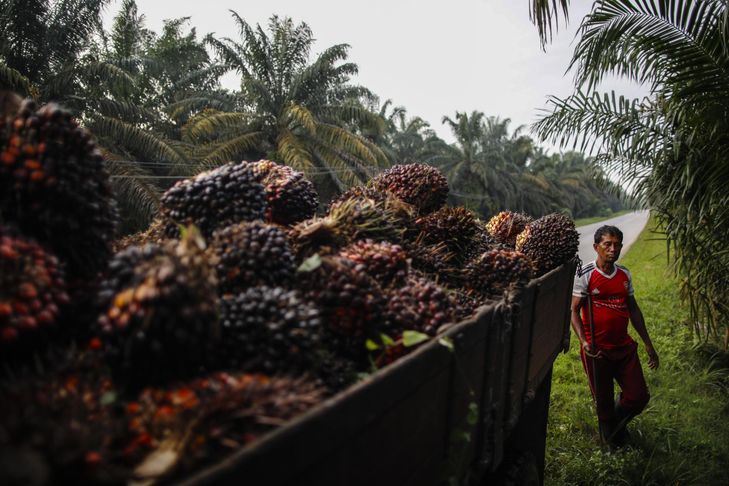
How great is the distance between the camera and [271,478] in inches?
29.8

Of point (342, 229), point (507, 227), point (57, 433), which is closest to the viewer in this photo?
point (57, 433)

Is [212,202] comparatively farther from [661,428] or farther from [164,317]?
[661,428]

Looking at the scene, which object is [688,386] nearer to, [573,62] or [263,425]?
[573,62]

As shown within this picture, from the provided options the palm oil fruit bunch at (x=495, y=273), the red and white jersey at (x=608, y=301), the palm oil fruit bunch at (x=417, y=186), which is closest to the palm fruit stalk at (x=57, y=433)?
Answer: the palm oil fruit bunch at (x=495, y=273)

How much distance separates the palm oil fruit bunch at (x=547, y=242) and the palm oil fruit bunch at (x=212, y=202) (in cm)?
217

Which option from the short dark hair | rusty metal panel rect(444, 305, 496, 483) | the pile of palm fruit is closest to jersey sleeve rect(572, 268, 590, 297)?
the short dark hair

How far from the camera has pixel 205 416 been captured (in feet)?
2.70

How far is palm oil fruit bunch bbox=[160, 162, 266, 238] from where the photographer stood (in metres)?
1.52

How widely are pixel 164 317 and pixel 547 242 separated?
2.81 metres

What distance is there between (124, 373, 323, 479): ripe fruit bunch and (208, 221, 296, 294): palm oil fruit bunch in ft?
1.22

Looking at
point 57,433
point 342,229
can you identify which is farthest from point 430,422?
point 57,433

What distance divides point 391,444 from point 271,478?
472 mm

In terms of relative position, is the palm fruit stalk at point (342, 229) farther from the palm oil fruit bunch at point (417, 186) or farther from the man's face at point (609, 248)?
the man's face at point (609, 248)

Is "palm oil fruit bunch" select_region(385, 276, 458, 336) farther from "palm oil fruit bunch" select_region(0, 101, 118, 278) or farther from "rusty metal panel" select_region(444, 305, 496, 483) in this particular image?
"palm oil fruit bunch" select_region(0, 101, 118, 278)
